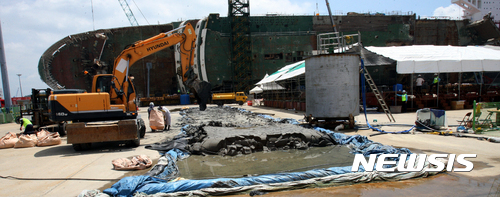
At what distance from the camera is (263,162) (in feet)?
20.4

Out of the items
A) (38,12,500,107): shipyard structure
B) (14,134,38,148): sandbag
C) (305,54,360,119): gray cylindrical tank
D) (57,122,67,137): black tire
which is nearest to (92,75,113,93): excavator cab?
(14,134,38,148): sandbag

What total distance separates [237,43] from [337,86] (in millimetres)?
38348

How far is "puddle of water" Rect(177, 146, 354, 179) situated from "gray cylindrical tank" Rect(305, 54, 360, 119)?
3.66 metres

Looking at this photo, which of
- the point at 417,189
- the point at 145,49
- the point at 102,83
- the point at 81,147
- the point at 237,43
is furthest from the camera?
the point at 237,43

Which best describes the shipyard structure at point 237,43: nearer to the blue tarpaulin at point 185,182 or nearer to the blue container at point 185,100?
the blue container at point 185,100

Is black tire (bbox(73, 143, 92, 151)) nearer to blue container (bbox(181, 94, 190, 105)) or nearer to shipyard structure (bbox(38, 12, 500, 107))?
blue container (bbox(181, 94, 190, 105))

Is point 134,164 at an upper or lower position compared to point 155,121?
lower

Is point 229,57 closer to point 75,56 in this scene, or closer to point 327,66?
point 75,56

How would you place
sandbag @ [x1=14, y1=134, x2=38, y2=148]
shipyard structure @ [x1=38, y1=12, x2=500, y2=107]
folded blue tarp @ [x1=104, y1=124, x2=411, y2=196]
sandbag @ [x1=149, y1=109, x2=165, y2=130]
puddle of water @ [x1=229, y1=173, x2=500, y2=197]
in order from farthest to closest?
1. shipyard structure @ [x1=38, y1=12, x2=500, y2=107]
2. sandbag @ [x1=149, y1=109, x2=165, y2=130]
3. sandbag @ [x1=14, y1=134, x2=38, y2=148]
4. folded blue tarp @ [x1=104, y1=124, x2=411, y2=196]
5. puddle of water @ [x1=229, y1=173, x2=500, y2=197]

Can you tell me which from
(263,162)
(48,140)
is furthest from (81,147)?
(263,162)

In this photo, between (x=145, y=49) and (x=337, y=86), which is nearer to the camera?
(x=337, y=86)

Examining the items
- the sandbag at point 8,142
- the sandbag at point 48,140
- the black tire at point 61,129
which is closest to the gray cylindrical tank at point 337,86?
the sandbag at point 48,140

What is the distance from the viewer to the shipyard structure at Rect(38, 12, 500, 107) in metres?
47.7

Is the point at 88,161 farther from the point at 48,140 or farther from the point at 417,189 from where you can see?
the point at 417,189
